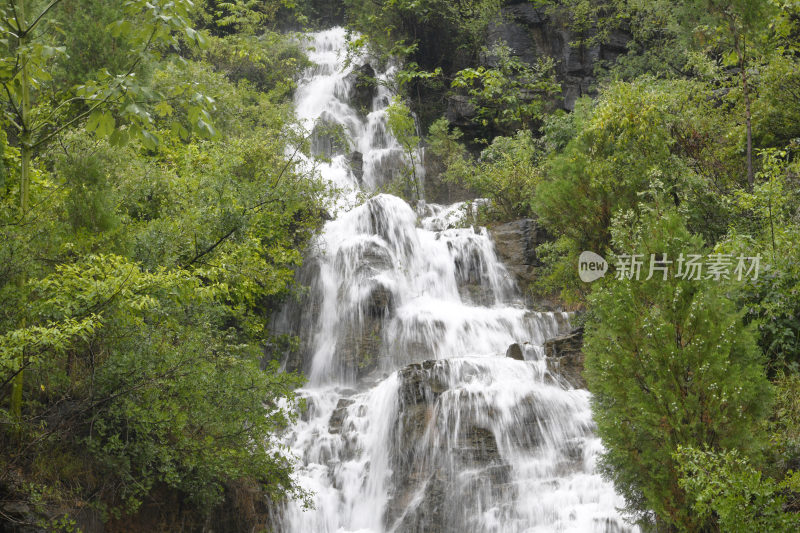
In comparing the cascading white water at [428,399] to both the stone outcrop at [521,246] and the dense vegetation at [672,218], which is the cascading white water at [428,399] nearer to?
the stone outcrop at [521,246]

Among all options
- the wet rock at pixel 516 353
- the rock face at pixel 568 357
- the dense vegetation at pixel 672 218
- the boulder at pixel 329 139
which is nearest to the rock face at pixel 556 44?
the dense vegetation at pixel 672 218

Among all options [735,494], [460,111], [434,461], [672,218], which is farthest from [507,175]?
[735,494]

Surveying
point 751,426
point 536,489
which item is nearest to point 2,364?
point 751,426

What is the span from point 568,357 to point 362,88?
1740 cm

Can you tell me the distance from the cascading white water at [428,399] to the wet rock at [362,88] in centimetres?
870

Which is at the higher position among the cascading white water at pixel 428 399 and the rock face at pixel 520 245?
the rock face at pixel 520 245

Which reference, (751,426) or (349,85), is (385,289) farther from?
(349,85)

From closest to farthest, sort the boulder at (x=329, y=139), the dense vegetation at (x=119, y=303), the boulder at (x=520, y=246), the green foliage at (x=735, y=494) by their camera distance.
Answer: the green foliage at (x=735, y=494) < the dense vegetation at (x=119, y=303) < the boulder at (x=520, y=246) < the boulder at (x=329, y=139)

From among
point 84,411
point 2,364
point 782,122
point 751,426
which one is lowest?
point 751,426

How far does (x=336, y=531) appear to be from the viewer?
31.9ft

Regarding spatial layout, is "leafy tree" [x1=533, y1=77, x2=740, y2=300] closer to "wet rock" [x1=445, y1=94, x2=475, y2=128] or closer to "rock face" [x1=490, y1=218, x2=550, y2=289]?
"rock face" [x1=490, y1=218, x2=550, y2=289]

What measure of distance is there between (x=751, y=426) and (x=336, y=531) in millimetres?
6706

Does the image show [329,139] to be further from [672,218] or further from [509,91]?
[672,218]

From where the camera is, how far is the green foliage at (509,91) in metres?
21.7
